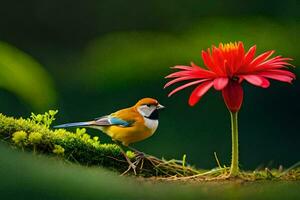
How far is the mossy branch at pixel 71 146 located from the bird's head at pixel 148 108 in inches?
3.8

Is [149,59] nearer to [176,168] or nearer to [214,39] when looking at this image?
[214,39]

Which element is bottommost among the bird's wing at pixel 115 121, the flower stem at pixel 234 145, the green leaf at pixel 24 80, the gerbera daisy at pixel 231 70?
the flower stem at pixel 234 145

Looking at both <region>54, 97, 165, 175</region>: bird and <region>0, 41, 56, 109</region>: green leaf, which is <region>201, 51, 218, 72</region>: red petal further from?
<region>0, 41, 56, 109</region>: green leaf

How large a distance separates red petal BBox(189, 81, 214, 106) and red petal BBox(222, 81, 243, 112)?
53mm

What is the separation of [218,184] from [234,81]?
13 centimetres

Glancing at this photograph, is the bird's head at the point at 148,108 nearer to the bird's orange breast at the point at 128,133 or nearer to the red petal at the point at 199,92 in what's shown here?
the bird's orange breast at the point at 128,133

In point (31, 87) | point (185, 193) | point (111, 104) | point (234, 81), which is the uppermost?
point (111, 104)

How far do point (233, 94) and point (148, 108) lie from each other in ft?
0.63

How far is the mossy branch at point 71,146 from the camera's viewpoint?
82 centimetres

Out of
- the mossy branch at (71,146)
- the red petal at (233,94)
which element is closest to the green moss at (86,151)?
the mossy branch at (71,146)

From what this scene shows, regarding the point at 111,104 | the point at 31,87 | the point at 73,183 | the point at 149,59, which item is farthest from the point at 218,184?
the point at 149,59

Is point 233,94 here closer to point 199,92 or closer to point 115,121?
point 199,92

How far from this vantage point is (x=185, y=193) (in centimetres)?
81

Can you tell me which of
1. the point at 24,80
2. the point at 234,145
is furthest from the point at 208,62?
the point at 24,80
